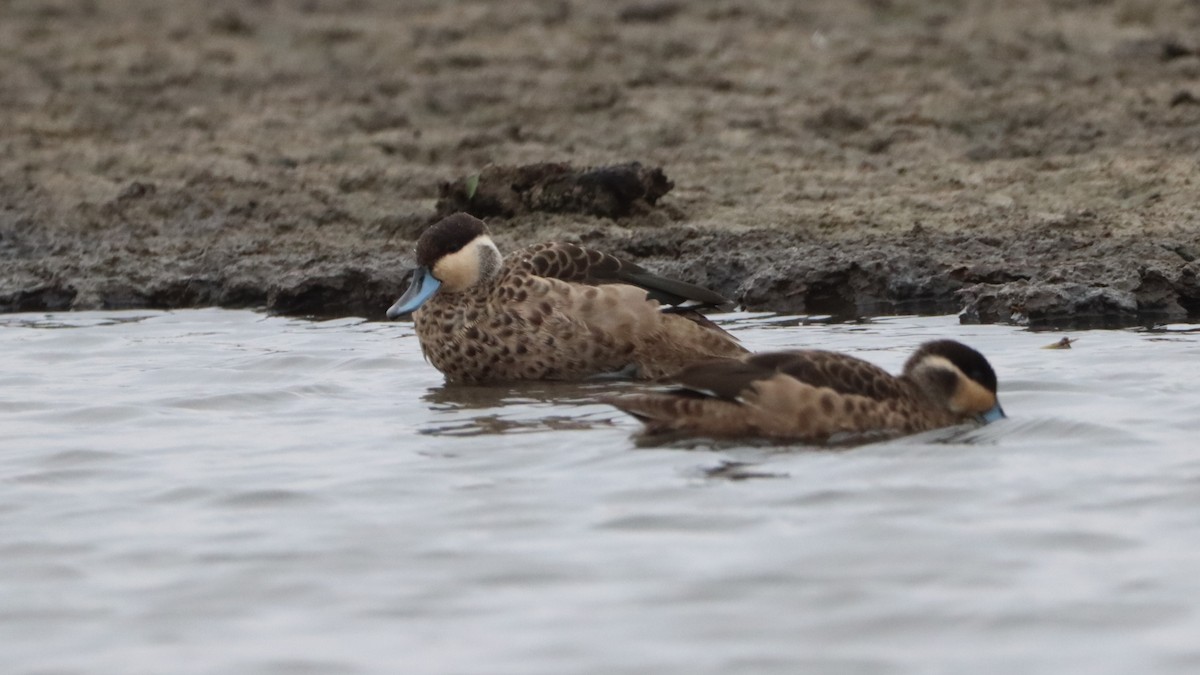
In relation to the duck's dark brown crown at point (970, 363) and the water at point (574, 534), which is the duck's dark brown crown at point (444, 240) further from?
the duck's dark brown crown at point (970, 363)

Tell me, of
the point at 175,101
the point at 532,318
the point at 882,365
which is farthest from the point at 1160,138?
the point at 175,101

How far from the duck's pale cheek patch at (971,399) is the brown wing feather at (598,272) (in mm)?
1695

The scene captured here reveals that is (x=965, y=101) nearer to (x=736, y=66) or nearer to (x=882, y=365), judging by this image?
(x=736, y=66)

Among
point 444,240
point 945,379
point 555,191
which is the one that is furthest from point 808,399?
point 555,191

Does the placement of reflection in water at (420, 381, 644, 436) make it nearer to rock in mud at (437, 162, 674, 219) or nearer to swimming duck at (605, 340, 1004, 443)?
swimming duck at (605, 340, 1004, 443)

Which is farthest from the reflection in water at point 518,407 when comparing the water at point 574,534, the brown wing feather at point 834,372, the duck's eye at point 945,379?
the duck's eye at point 945,379

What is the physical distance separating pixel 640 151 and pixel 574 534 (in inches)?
280

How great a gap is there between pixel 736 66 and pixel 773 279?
200 inches

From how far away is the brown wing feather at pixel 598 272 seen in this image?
8.78 metres

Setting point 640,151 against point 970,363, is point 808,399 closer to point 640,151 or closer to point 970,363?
point 970,363

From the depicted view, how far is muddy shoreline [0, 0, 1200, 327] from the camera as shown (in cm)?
1038

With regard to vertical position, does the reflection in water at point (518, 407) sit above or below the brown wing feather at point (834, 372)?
below

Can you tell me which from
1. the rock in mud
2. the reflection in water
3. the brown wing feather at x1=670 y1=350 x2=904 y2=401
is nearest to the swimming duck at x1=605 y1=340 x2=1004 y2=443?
the brown wing feather at x1=670 y1=350 x2=904 y2=401

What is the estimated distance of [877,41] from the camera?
15266mm
